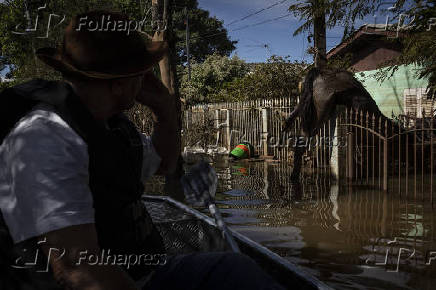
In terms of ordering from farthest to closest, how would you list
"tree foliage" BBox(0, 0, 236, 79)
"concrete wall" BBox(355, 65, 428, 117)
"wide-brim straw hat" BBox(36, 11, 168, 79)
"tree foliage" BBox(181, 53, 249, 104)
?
"tree foliage" BBox(181, 53, 249, 104), "tree foliage" BBox(0, 0, 236, 79), "concrete wall" BBox(355, 65, 428, 117), "wide-brim straw hat" BBox(36, 11, 168, 79)

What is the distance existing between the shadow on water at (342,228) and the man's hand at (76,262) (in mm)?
3111

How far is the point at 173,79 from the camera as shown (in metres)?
9.51

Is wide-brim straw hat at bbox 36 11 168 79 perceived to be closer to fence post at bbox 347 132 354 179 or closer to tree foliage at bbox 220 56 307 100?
fence post at bbox 347 132 354 179

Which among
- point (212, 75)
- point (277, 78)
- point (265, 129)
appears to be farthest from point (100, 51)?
point (212, 75)

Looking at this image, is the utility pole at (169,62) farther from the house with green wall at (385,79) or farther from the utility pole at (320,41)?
the house with green wall at (385,79)

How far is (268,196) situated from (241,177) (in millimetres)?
2726

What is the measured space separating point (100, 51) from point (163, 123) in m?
0.81

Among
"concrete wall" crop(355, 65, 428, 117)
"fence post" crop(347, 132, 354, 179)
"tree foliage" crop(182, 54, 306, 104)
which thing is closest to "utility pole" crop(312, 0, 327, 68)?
"tree foliage" crop(182, 54, 306, 104)

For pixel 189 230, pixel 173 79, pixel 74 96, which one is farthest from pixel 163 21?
pixel 74 96

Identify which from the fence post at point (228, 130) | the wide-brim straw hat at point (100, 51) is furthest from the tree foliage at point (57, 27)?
the wide-brim straw hat at point (100, 51)

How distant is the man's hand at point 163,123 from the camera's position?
2.29 m

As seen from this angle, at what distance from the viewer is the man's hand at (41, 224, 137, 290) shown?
1.32 meters

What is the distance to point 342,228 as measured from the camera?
236 inches

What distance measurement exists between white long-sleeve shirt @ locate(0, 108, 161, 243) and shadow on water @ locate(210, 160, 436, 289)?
3.22 metres
